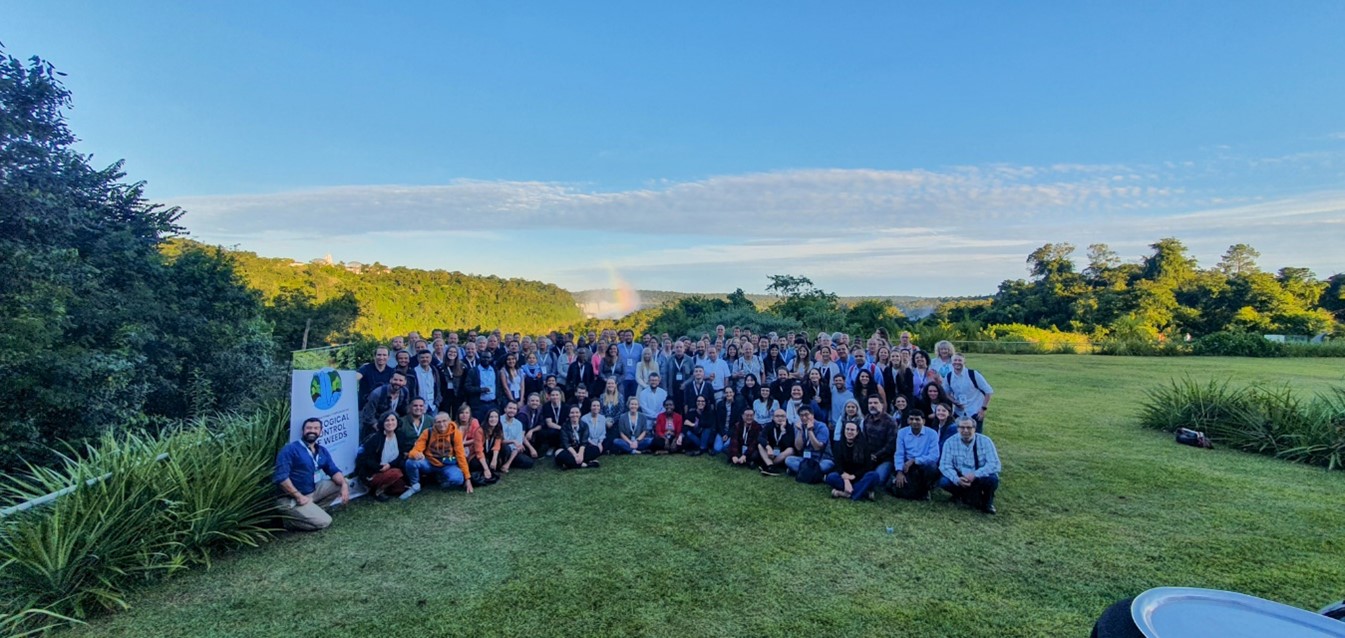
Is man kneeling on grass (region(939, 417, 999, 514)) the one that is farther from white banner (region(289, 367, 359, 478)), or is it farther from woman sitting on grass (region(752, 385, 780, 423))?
white banner (region(289, 367, 359, 478))

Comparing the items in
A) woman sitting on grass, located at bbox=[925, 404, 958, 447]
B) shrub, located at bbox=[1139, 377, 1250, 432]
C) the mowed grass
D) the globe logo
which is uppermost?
the globe logo

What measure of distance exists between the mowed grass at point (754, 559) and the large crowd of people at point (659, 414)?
0.95 feet

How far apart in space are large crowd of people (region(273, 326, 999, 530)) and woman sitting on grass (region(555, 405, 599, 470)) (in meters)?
0.02

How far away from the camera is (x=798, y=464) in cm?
631

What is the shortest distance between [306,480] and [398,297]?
4489cm

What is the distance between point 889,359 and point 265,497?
633 centimetres

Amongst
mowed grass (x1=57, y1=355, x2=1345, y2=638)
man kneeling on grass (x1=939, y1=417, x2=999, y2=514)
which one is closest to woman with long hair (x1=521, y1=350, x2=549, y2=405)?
mowed grass (x1=57, y1=355, x2=1345, y2=638)

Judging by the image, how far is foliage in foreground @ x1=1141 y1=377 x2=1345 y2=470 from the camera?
7184 mm

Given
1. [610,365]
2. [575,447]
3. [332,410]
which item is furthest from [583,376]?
[332,410]

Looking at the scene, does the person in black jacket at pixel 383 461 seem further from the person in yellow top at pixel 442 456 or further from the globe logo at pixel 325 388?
the globe logo at pixel 325 388

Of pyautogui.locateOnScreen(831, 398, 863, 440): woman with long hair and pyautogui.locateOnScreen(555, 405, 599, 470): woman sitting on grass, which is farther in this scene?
pyautogui.locateOnScreen(555, 405, 599, 470): woman sitting on grass

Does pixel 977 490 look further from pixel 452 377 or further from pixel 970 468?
pixel 452 377

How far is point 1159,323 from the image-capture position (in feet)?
110

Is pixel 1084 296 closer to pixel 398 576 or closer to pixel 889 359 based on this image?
pixel 889 359
